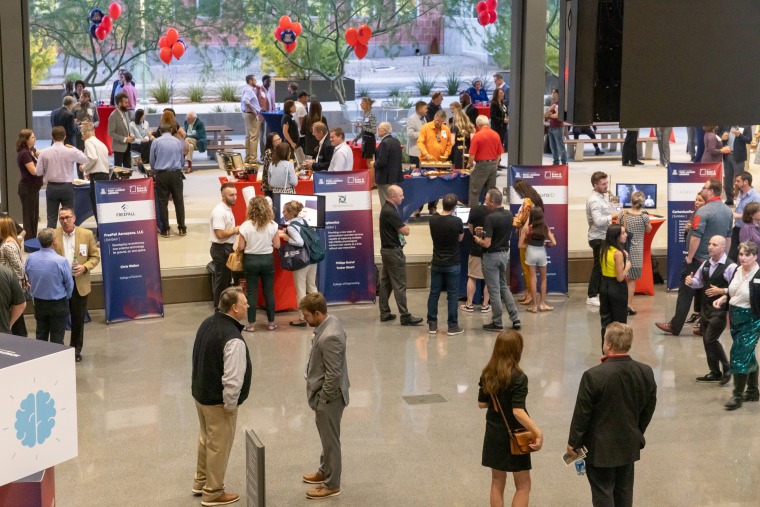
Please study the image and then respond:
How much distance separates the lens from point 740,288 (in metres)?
8.30

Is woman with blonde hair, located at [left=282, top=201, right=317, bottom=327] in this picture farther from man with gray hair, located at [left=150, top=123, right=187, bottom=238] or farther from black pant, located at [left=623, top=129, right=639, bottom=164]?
black pant, located at [left=623, top=129, right=639, bottom=164]

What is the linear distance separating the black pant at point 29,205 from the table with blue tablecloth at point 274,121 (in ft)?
21.8

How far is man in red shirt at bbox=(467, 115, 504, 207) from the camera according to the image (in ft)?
44.2

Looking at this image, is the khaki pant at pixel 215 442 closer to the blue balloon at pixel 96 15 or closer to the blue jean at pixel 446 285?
the blue jean at pixel 446 285

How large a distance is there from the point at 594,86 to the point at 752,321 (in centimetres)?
441

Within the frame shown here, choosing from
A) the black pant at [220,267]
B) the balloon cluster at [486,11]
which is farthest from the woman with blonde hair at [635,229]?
the balloon cluster at [486,11]

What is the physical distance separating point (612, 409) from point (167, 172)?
8551 millimetres

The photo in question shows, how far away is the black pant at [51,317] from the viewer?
349 inches

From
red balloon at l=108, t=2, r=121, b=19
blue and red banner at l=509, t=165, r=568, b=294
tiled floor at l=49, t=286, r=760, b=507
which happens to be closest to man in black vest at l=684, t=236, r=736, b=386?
tiled floor at l=49, t=286, r=760, b=507

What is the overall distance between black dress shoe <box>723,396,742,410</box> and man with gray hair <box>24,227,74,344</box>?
5.21 m

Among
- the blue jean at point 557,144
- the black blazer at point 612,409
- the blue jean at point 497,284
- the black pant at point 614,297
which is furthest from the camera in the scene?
the blue jean at point 557,144

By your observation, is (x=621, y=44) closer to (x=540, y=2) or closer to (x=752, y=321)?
(x=752, y=321)

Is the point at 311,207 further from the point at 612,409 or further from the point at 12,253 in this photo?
the point at 612,409

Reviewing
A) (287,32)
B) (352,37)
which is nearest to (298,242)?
(352,37)
